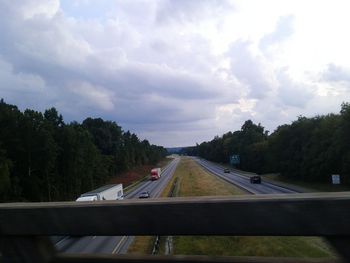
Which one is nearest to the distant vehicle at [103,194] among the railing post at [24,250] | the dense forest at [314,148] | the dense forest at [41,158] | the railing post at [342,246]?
the dense forest at [41,158]

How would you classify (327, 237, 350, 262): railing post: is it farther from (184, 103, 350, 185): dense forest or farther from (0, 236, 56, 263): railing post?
(184, 103, 350, 185): dense forest

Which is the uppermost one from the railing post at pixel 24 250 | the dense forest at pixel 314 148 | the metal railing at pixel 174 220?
the dense forest at pixel 314 148

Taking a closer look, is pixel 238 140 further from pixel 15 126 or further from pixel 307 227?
pixel 307 227

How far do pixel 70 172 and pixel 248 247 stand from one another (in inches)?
2467

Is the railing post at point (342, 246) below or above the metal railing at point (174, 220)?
below

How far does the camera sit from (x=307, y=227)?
366 cm

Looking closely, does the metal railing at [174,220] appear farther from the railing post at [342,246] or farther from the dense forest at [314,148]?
the dense forest at [314,148]

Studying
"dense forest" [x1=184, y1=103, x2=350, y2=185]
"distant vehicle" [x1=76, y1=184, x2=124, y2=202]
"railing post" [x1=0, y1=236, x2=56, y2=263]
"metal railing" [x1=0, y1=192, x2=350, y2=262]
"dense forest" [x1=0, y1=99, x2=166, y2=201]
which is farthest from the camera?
"dense forest" [x1=184, y1=103, x2=350, y2=185]

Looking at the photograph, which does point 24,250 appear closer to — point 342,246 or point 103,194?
point 342,246

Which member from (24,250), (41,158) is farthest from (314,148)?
(24,250)

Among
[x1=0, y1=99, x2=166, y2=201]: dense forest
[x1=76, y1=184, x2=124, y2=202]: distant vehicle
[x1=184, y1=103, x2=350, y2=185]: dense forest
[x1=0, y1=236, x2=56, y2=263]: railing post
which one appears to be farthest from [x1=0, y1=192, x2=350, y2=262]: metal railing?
[x1=184, y1=103, x2=350, y2=185]: dense forest

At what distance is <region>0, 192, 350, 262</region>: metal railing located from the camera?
365 cm

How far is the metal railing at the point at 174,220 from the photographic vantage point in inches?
144

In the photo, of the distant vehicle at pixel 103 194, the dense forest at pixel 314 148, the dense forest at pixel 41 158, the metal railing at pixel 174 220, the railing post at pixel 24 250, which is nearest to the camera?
the metal railing at pixel 174 220
